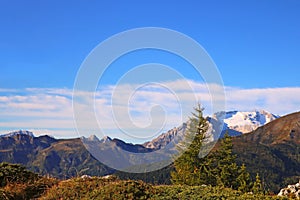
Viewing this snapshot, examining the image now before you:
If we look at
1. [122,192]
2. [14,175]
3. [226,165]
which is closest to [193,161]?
[226,165]

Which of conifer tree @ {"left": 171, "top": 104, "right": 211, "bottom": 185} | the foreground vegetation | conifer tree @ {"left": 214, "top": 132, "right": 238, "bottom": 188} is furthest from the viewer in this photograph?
conifer tree @ {"left": 214, "top": 132, "right": 238, "bottom": 188}

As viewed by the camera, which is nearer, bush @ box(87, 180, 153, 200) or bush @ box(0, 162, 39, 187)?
bush @ box(87, 180, 153, 200)

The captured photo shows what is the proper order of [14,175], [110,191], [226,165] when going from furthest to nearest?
[226,165] → [14,175] → [110,191]

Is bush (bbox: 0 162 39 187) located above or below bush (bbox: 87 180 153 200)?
above

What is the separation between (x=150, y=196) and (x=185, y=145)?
2587 cm

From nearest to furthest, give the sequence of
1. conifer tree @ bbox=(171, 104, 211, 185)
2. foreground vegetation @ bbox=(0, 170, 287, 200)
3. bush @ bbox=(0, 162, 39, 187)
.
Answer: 1. foreground vegetation @ bbox=(0, 170, 287, 200)
2. bush @ bbox=(0, 162, 39, 187)
3. conifer tree @ bbox=(171, 104, 211, 185)

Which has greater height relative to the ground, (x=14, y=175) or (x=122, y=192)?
(x=14, y=175)

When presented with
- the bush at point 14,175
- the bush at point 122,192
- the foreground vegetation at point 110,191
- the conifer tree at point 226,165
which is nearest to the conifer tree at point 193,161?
the conifer tree at point 226,165

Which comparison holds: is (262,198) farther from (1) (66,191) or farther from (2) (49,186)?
(2) (49,186)

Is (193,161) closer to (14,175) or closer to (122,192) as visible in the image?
(14,175)

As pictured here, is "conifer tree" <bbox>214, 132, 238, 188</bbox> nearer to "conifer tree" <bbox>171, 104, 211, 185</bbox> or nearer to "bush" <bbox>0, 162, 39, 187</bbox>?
"conifer tree" <bbox>171, 104, 211, 185</bbox>

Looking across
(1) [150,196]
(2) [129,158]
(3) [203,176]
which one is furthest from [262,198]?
(3) [203,176]

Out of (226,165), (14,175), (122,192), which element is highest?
(14,175)

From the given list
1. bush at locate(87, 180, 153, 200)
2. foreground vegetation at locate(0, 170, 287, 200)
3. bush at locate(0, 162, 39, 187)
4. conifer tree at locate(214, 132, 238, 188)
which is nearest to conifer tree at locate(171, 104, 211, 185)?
conifer tree at locate(214, 132, 238, 188)
